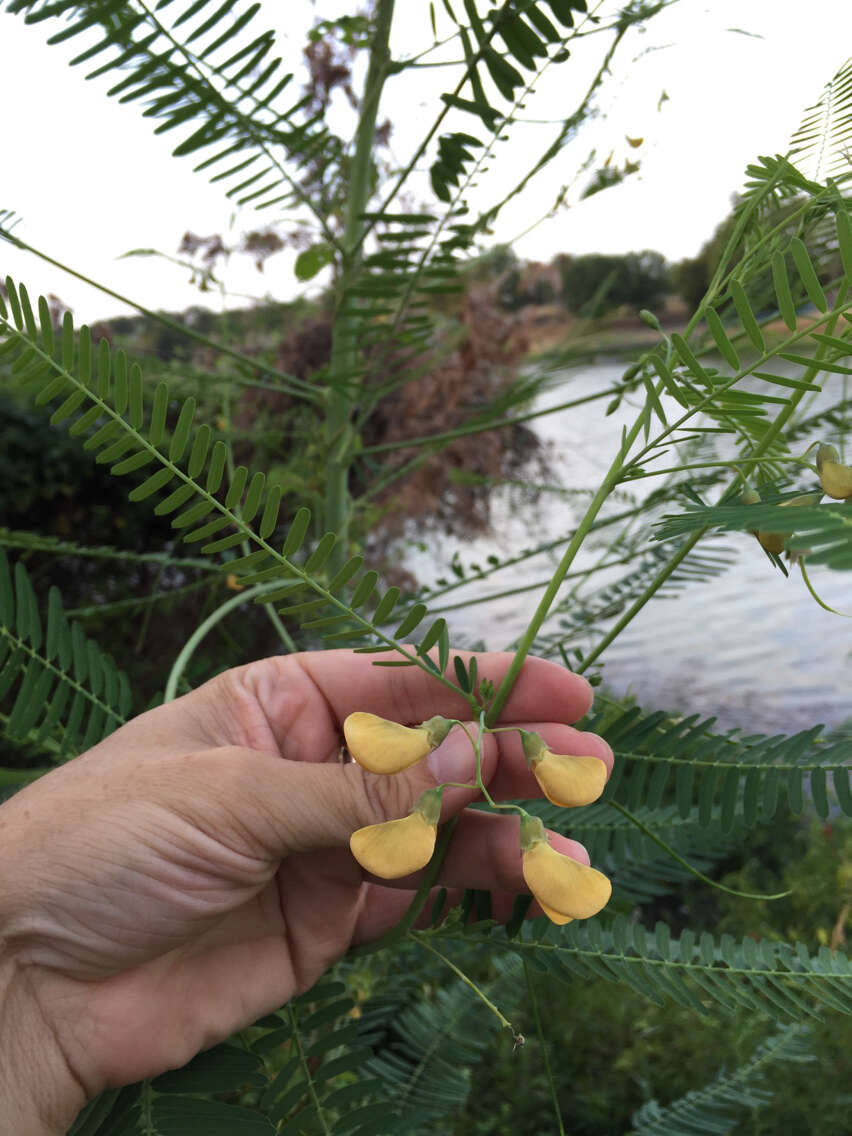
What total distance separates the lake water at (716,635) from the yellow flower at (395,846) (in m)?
2.29

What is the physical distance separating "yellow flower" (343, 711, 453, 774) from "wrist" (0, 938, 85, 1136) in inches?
9.5

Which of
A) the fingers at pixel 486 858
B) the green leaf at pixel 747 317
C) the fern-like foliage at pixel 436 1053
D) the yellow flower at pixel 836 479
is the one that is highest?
the green leaf at pixel 747 317

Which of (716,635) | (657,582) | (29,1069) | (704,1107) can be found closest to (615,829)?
(657,582)

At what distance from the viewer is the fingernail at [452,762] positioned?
1.19 feet

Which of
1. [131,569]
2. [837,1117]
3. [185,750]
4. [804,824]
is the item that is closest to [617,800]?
[185,750]

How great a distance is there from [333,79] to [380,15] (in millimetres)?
384

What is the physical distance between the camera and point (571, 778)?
0.27 metres

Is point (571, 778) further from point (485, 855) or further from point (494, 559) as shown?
point (494, 559)

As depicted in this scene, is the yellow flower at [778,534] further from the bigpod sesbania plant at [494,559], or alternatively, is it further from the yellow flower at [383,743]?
the yellow flower at [383,743]

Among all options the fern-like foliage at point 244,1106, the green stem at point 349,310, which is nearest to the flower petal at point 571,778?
the fern-like foliage at point 244,1106

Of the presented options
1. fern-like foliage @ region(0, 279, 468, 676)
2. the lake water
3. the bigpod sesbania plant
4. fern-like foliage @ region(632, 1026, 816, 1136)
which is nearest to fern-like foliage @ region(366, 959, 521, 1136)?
the bigpod sesbania plant

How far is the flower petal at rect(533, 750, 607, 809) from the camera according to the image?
0.27 m

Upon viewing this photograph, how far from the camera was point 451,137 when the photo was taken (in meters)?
0.53

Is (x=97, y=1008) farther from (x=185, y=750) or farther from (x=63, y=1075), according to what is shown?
(x=185, y=750)
